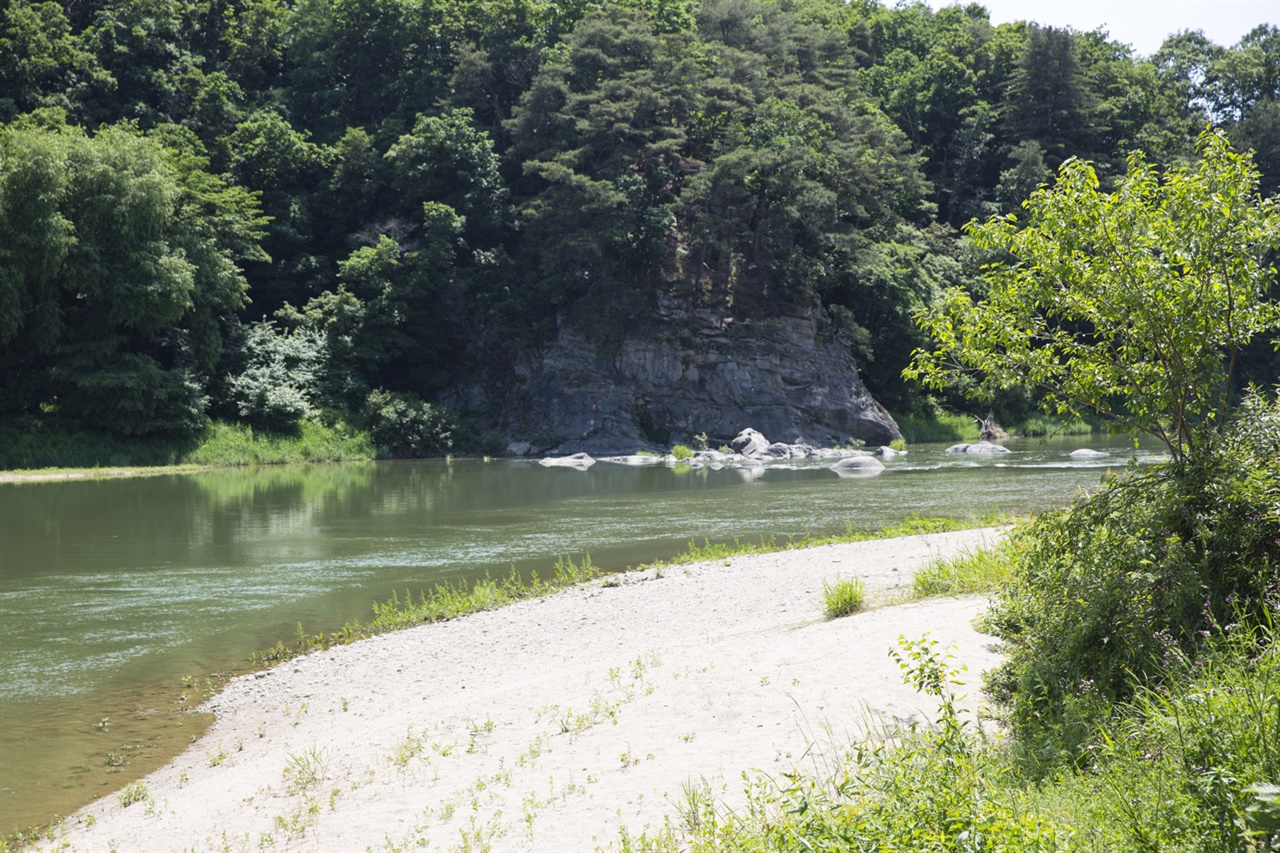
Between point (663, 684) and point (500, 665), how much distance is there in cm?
285

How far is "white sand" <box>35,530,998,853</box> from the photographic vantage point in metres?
6.07

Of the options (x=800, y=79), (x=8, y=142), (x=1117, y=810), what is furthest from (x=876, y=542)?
(x=800, y=79)

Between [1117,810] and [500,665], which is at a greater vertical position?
[1117,810]

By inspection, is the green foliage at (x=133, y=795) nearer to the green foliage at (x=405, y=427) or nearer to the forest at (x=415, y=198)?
the forest at (x=415, y=198)

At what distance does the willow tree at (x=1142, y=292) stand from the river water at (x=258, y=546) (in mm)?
8413

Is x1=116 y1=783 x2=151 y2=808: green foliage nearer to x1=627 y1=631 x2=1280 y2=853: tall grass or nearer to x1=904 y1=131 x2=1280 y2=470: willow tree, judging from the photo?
x1=627 y1=631 x2=1280 y2=853: tall grass

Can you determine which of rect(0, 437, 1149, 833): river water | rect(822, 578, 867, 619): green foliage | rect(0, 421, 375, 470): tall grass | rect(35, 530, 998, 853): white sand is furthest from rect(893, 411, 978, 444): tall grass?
rect(822, 578, 867, 619): green foliage

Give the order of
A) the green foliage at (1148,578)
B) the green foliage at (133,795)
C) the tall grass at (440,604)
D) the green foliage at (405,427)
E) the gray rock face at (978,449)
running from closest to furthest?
1. the green foliage at (1148,578)
2. the green foliage at (133,795)
3. the tall grass at (440,604)
4. the gray rock face at (978,449)
5. the green foliage at (405,427)

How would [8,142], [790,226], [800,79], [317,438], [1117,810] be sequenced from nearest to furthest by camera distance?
1. [1117,810]
2. [8,142]
3. [317,438]
4. [790,226]
5. [800,79]

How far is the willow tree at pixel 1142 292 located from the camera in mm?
6539

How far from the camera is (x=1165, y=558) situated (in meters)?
6.02

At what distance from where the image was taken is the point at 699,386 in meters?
50.8

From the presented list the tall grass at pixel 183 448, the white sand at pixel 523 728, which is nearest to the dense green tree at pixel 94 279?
the tall grass at pixel 183 448

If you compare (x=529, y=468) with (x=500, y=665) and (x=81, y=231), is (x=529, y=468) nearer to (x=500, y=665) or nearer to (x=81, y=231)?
(x=81, y=231)
